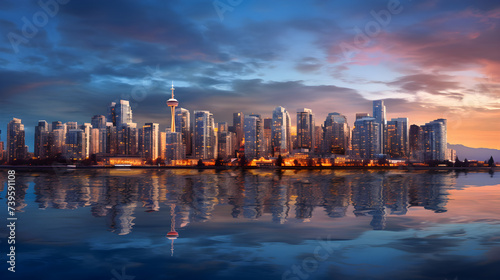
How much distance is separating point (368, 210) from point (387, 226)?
1170cm

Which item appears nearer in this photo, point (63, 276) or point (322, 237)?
point (63, 276)

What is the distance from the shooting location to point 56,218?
131ft

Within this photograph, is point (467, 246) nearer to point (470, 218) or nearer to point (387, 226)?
point (387, 226)

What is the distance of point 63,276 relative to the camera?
2016 cm

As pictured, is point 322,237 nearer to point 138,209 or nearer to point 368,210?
point 368,210

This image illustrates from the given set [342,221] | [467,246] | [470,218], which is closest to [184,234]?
[342,221]

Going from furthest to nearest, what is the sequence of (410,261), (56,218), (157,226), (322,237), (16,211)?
(16,211)
(56,218)
(157,226)
(322,237)
(410,261)

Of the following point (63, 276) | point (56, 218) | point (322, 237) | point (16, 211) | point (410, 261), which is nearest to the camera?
point (63, 276)

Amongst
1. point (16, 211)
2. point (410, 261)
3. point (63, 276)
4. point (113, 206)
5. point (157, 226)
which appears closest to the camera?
point (63, 276)

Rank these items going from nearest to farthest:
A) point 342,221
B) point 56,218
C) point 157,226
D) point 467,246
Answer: point 467,246 → point 157,226 → point 342,221 → point 56,218

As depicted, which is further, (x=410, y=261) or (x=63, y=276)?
(x=410, y=261)

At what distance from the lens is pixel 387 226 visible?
34250 mm

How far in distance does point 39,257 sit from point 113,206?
26.6 metres

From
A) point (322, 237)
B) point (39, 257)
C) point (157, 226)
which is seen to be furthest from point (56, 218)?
point (322, 237)
